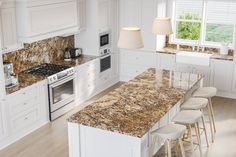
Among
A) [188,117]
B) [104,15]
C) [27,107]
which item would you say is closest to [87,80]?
[104,15]

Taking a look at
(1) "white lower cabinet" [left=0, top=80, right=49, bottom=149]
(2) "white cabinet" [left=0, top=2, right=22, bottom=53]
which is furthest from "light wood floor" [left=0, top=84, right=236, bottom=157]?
(2) "white cabinet" [left=0, top=2, right=22, bottom=53]

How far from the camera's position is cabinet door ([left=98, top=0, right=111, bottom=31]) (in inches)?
297

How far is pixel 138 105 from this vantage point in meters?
4.61

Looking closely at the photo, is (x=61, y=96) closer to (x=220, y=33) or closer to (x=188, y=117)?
(x=188, y=117)

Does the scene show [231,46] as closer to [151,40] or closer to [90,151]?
[151,40]

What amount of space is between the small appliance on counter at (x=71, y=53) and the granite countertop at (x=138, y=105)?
2139 mm

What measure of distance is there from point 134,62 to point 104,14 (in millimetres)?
1422

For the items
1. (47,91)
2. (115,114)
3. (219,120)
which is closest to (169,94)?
(115,114)

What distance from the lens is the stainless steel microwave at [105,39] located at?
307 inches

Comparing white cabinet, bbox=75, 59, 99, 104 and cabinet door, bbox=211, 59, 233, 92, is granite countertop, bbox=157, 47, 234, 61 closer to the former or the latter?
cabinet door, bbox=211, 59, 233, 92

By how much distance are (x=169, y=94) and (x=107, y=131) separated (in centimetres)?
131

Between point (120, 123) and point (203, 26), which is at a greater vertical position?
point (203, 26)

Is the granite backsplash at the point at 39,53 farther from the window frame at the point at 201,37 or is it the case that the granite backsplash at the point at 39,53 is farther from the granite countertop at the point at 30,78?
the window frame at the point at 201,37

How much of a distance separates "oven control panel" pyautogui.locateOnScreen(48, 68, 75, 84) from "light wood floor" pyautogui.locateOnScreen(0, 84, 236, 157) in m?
0.76
